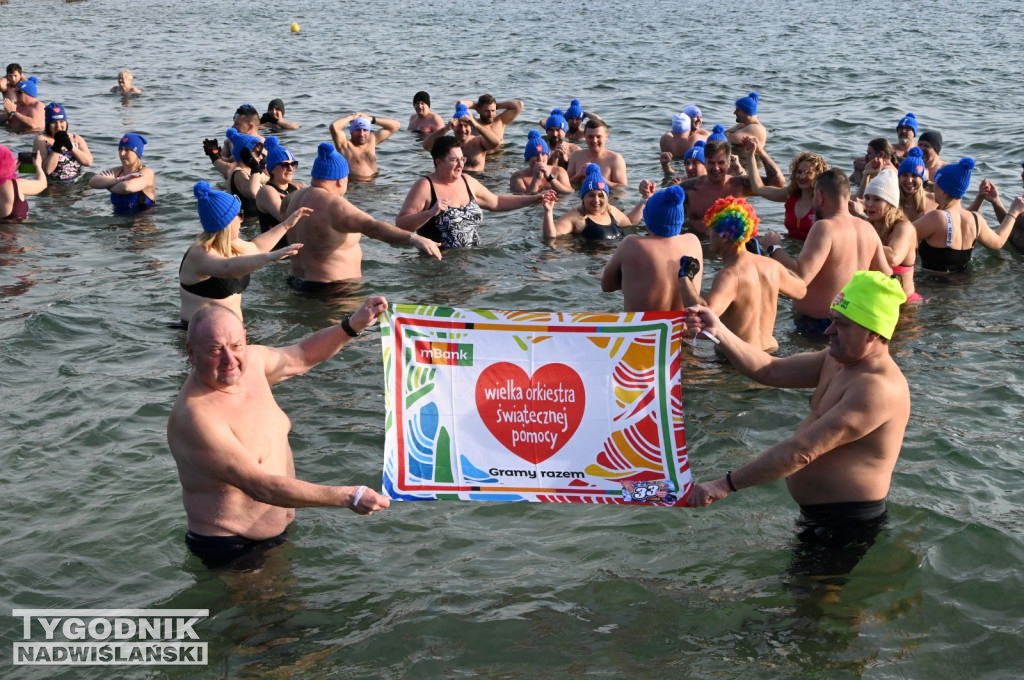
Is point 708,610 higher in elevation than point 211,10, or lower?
lower

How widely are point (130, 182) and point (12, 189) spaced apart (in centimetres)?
143

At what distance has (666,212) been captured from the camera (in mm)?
7645

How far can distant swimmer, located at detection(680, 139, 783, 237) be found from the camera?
11.3 m

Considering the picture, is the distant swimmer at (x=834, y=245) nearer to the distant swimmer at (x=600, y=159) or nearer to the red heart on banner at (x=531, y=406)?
the red heart on banner at (x=531, y=406)

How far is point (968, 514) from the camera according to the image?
6469mm

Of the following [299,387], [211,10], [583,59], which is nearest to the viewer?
[299,387]

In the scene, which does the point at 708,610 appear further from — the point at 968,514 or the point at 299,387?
the point at 299,387

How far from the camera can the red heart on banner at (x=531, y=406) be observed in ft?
17.5

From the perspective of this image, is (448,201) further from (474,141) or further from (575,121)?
(575,121)

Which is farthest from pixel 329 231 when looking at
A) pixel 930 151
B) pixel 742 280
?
pixel 930 151

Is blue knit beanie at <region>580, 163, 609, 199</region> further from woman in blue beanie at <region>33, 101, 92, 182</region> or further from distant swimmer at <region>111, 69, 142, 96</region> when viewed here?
distant swimmer at <region>111, 69, 142, 96</region>

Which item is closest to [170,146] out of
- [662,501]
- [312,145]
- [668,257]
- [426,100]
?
[312,145]

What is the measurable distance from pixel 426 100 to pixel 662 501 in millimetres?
13692

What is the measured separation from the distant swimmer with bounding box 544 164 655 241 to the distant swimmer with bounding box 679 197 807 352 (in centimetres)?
411
